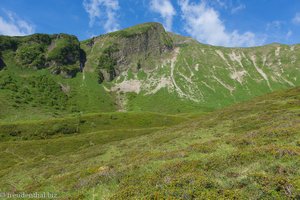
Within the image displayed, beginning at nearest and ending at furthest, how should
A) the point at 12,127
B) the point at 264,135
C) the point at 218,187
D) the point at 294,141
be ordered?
the point at 218,187, the point at 294,141, the point at 264,135, the point at 12,127

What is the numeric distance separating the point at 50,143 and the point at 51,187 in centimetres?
6191

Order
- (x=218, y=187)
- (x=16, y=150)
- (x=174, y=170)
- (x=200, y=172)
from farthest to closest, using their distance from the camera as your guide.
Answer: (x=16, y=150)
(x=174, y=170)
(x=200, y=172)
(x=218, y=187)

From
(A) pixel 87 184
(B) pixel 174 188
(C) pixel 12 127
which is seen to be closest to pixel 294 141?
(B) pixel 174 188

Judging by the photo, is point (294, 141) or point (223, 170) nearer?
point (223, 170)

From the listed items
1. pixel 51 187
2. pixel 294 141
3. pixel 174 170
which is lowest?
pixel 51 187

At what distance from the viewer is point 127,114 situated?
128m

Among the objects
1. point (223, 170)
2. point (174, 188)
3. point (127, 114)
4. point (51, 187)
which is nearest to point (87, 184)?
point (51, 187)

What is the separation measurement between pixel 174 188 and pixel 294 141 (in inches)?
497

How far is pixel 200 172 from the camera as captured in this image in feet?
49.1

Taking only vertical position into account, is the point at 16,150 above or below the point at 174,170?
below

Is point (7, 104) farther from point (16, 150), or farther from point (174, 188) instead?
point (174, 188)

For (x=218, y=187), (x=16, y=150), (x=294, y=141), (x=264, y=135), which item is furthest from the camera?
A: (x=16, y=150)

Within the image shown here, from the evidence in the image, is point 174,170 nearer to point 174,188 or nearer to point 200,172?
point 200,172

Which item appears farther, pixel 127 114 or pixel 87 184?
pixel 127 114
